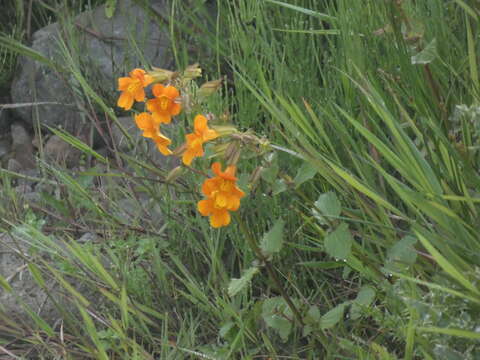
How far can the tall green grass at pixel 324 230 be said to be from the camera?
1326mm

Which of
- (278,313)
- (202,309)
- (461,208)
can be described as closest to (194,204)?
(202,309)

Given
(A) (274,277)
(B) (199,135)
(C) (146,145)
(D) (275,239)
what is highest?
(B) (199,135)

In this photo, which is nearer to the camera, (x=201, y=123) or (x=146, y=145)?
(x=201, y=123)

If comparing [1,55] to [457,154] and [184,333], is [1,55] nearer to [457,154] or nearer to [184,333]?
[184,333]

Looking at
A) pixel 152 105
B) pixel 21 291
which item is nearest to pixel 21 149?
pixel 21 291

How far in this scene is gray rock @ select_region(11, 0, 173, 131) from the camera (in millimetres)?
2820

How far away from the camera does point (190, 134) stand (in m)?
1.29

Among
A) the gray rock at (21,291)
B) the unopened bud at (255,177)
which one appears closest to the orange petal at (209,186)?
the unopened bud at (255,177)

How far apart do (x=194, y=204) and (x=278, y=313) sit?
1.57 feet

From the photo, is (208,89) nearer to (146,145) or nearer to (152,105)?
(152,105)

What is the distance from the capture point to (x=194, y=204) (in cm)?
191

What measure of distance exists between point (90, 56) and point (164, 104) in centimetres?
156

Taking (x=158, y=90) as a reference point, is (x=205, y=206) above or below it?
below

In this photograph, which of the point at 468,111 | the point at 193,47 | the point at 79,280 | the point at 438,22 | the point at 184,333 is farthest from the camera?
the point at 193,47
